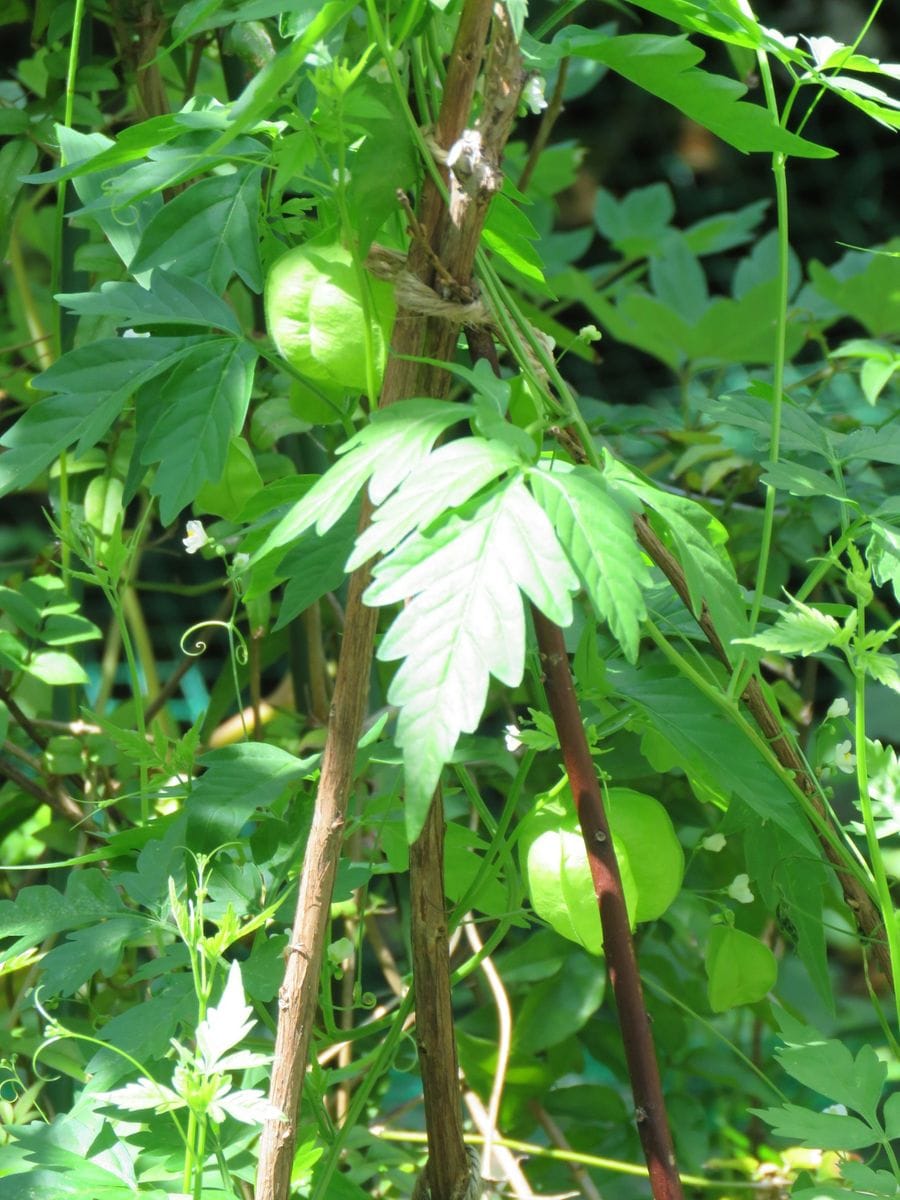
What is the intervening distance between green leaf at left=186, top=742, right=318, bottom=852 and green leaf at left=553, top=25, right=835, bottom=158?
355 mm

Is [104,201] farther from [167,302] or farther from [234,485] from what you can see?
[234,485]

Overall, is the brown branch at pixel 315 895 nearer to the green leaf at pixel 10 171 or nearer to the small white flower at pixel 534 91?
the small white flower at pixel 534 91

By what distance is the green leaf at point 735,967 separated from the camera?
2.31 ft

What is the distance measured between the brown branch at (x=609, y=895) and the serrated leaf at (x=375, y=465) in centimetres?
14

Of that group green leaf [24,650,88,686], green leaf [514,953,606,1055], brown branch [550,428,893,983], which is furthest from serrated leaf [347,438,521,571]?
green leaf [514,953,606,1055]

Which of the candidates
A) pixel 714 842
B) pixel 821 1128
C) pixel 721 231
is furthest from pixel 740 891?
pixel 721 231

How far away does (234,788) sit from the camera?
64 cm

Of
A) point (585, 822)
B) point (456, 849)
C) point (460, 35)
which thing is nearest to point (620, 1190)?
point (456, 849)

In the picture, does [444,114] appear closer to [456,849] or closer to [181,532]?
[456,849]

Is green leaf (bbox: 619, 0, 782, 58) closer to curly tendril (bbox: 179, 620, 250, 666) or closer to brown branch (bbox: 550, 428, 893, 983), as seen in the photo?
brown branch (bbox: 550, 428, 893, 983)

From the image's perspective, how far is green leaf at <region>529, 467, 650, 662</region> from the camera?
0.44 meters

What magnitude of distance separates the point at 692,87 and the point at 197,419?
0.26m

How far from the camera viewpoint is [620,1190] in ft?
3.50

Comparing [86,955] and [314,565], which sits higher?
[314,565]
